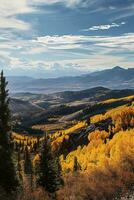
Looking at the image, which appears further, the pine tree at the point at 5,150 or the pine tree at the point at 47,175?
the pine tree at the point at 47,175

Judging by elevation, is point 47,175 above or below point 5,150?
below

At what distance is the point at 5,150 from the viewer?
54.4 m

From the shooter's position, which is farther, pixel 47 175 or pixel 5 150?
pixel 47 175

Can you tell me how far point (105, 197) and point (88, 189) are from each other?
→ 593cm

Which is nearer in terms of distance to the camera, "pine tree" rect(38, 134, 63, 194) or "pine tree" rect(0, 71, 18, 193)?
"pine tree" rect(0, 71, 18, 193)

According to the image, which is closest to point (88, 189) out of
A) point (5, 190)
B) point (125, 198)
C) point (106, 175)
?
point (125, 198)

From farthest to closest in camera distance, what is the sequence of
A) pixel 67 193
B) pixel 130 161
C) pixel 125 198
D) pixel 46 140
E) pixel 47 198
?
pixel 130 161
pixel 125 198
pixel 67 193
pixel 46 140
pixel 47 198

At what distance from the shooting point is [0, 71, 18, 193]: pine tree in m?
53.9

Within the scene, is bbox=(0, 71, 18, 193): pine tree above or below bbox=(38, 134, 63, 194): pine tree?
above

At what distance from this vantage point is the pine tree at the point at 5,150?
5391 centimetres

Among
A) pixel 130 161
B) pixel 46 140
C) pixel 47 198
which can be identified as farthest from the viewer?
pixel 130 161

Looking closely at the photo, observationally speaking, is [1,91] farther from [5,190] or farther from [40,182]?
[40,182]

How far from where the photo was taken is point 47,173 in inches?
2849

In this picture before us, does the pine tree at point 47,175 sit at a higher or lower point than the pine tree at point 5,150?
lower
